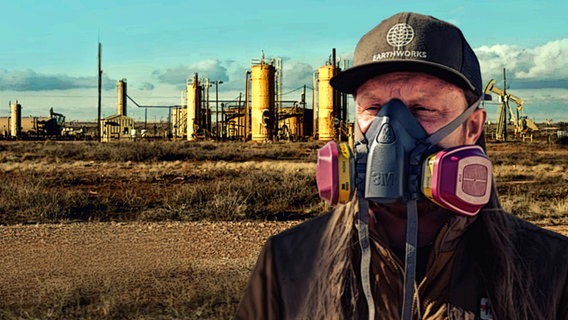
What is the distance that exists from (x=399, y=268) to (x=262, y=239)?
8.72 metres

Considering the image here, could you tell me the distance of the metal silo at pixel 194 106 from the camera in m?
54.0

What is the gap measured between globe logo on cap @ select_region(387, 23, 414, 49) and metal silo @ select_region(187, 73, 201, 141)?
5177cm

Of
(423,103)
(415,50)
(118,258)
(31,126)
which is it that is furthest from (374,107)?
(31,126)

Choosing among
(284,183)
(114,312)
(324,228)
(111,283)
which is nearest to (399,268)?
(324,228)

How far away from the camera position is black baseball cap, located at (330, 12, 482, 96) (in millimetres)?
2062

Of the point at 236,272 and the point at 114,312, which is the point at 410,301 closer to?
the point at 114,312

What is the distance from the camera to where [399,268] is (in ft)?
6.70

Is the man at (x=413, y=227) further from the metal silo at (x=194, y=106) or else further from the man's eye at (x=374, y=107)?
the metal silo at (x=194, y=106)

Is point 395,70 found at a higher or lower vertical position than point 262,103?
lower

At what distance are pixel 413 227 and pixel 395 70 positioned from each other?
1.42 feet

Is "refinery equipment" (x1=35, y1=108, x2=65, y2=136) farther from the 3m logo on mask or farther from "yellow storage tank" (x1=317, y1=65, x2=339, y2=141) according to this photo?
the 3m logo on mask

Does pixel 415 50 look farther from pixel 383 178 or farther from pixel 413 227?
pixel 413 227

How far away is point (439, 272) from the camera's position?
2.05 m

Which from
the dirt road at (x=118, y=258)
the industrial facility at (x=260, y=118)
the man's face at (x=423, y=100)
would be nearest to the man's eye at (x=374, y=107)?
the man's face at (x=423, y=100)
